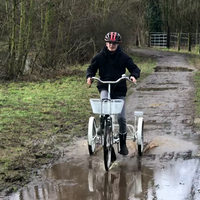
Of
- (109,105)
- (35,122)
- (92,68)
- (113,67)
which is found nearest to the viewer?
(109,105)

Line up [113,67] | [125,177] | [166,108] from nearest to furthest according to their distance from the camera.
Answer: [125,177]
[113,67]
[166,108]

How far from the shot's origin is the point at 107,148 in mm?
5652

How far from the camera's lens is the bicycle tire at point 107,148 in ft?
18.3

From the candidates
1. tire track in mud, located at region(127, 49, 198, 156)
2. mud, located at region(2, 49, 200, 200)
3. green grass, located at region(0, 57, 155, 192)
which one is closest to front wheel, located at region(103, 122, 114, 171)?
mud, located at region(2, 49, 200, 200)

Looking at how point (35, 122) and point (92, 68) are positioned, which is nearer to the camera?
point (92, 68)

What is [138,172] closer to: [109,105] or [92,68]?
[109,105]

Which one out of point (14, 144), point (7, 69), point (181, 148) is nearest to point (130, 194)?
point (181, 148)

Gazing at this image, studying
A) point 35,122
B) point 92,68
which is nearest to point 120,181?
point 92,68

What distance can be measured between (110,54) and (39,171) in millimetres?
2000

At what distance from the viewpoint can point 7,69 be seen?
55.6ft

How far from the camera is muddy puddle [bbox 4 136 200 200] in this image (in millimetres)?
4812

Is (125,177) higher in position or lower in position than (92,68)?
lower

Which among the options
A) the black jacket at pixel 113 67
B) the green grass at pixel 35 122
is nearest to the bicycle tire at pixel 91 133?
the black jacket at pixel 113 67

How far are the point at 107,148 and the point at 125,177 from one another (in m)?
0.48
